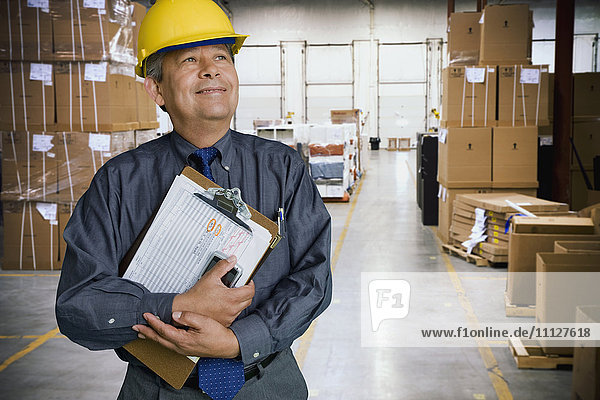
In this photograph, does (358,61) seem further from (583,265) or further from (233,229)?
(233,229)

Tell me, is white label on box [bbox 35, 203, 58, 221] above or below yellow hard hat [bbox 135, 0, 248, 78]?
below

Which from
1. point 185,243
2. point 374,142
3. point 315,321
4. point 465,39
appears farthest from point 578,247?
point 374,142

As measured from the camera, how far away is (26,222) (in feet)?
25.8

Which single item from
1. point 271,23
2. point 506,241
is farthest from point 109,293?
point 271,23

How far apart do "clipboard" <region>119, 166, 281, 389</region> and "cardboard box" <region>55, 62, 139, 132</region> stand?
635 cm

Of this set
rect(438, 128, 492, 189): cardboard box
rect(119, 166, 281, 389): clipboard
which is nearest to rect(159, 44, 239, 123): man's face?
rect(119, 166, 281, 389): clipboard

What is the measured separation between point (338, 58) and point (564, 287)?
926 inches

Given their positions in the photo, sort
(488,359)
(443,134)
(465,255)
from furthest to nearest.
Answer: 1. (443,134)
2. (465,255)
3. (488,359)

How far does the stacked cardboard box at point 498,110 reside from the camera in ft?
27.2

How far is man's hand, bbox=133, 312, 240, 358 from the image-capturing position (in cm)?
154

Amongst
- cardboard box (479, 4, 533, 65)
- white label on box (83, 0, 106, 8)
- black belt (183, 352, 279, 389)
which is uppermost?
white label on box (83, 0, 106, 8)

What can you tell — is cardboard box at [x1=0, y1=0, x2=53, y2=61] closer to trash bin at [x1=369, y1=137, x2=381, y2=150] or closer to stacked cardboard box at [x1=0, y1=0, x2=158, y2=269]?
stacked cardboard box at [x1=0, y1=0, x2=158, y2=269]

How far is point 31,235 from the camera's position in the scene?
7.88 m

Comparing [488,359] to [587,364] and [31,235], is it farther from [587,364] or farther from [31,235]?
[31,235]
